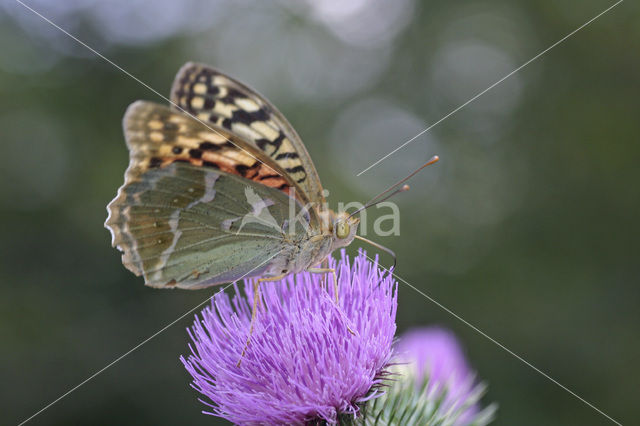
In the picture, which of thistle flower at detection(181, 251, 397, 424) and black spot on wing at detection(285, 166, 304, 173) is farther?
black spot on wing at detection(285, 166, 304, 173)

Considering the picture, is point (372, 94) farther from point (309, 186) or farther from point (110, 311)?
point (309, 186)

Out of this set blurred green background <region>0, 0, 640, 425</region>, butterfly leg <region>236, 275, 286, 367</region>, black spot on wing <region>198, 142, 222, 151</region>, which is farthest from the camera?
blurred green background <region>0, 0, 640, 425</region>

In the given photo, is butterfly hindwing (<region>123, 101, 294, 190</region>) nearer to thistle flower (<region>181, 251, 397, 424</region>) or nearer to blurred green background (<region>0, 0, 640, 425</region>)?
thistle flower (<region>181, 251, 397, 424</region>)

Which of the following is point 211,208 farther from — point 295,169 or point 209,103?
point 209,103

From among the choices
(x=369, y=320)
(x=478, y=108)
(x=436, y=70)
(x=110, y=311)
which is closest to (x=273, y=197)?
(x=369, y=320)

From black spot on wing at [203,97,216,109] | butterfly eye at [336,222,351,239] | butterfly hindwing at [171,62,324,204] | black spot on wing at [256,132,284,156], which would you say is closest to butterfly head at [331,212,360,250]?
butterfly eye at [336,222,351,239]

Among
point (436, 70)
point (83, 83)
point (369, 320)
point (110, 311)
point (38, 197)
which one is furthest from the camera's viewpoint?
point (436, 70)
